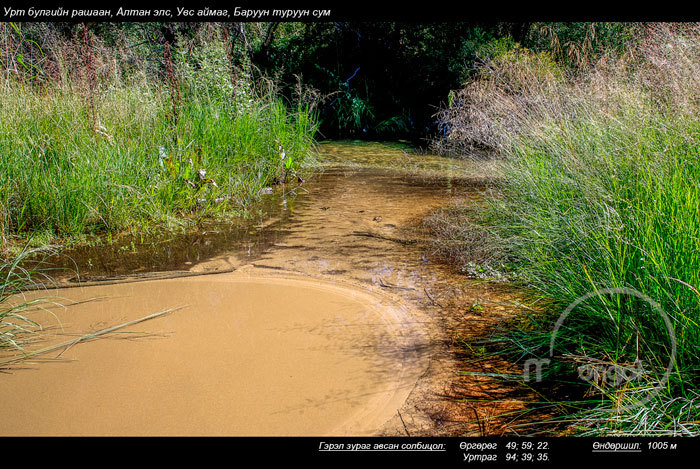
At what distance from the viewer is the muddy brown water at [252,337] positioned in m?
2.16

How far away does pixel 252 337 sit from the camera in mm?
2797

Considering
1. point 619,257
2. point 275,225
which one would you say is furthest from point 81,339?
Answer: point 619,257

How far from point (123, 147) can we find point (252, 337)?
2.69m

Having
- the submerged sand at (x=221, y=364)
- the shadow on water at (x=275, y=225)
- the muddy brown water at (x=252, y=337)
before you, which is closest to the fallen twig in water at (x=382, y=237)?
the muddy brown water at (x=252, y=337)

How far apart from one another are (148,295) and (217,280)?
0.45 metres

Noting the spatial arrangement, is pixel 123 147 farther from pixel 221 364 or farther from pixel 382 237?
pixel 221 364

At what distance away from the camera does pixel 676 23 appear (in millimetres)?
5383

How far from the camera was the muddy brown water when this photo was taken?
2156mm

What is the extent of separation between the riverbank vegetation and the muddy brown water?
51 centimetres

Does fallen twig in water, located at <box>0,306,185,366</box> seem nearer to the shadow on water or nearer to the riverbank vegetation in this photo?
the shadow on water

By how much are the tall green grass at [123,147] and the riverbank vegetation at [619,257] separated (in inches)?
109
